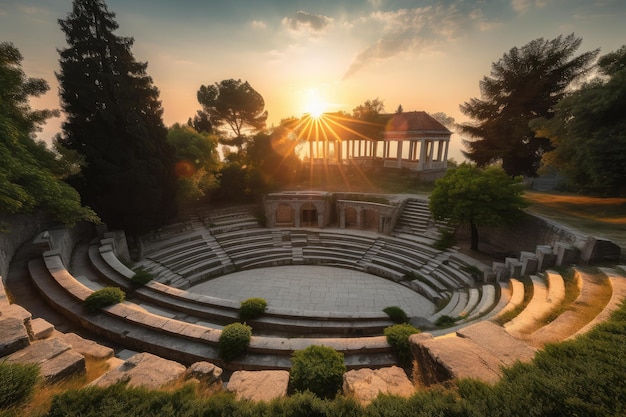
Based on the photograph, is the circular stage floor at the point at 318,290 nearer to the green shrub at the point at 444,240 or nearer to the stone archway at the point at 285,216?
the green shrub at the point at 444,240

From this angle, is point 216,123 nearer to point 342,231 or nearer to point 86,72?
point 86,72

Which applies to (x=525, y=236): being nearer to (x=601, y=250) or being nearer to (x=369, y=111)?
(x=601, y=250)

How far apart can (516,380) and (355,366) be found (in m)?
5.14

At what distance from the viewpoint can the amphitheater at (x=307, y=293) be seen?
6066mm

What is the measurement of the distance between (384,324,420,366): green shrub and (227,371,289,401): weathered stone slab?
416 cm

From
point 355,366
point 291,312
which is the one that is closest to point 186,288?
point 291,312

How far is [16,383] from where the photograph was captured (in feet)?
11.3

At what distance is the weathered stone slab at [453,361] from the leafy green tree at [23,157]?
1320cm

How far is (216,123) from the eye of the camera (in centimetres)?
3672

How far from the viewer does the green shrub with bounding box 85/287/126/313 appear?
928 centimetres

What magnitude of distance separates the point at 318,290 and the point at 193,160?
53.8 ft

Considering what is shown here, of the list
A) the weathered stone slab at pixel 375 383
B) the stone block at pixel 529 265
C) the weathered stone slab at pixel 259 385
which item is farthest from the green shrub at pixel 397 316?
the weathered stone slab at pixel 259 385

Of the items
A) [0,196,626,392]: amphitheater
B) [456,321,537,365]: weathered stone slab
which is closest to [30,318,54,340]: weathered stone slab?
[0,196,626,392]: amphitheater

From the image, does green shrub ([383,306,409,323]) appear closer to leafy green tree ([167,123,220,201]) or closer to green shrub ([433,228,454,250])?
green shrub ([433,228,454,250])
